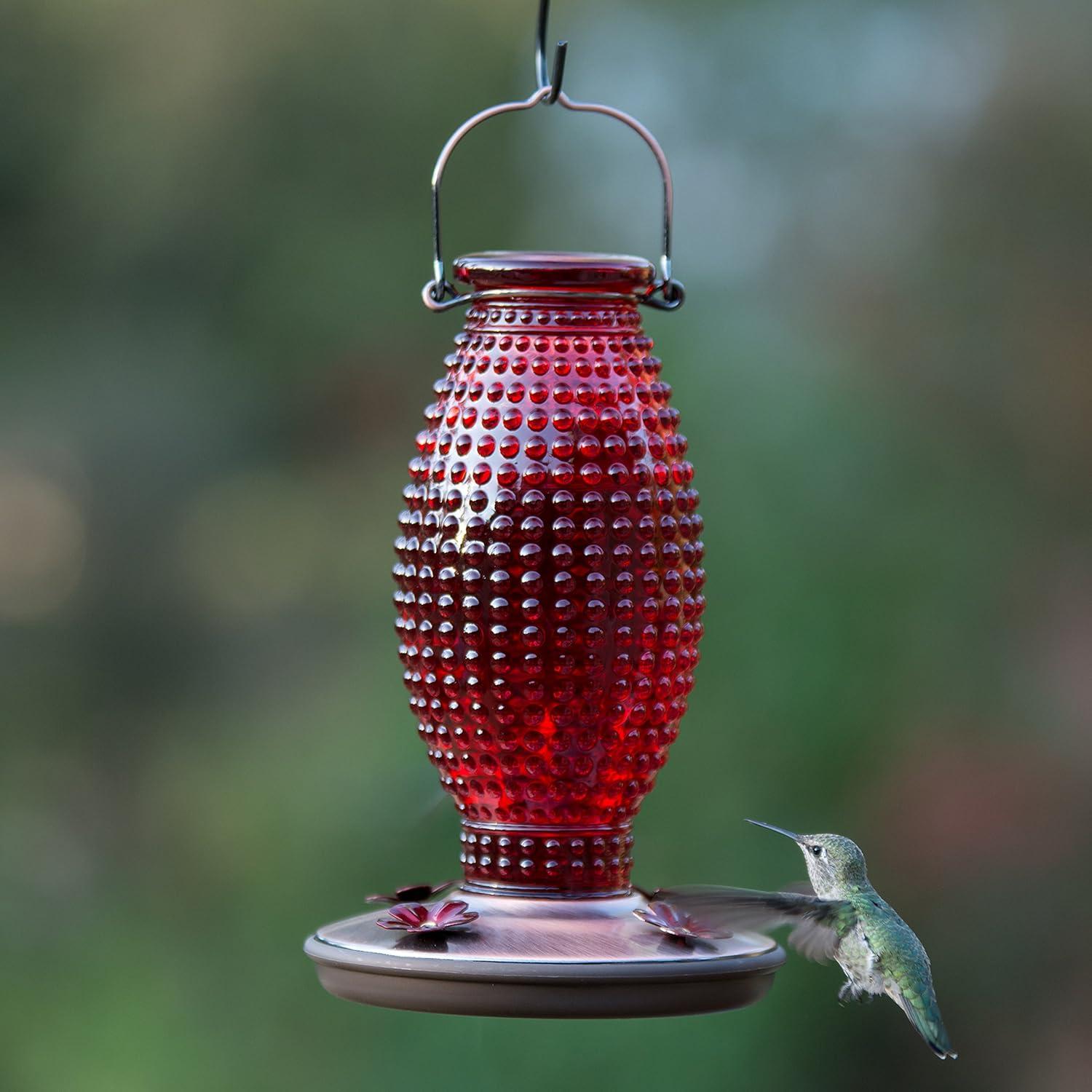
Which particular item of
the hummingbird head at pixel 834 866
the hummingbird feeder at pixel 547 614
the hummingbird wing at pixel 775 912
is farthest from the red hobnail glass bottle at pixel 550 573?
the hummingbird head at pixel 834 866

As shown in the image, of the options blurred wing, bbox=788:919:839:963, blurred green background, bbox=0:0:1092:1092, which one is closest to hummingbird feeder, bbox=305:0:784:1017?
blurred wing, bbox=788:919:839:963

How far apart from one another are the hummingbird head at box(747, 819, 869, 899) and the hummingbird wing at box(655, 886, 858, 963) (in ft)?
0.25

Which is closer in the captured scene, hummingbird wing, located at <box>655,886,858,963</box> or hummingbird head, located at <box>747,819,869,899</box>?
hummingbird wing, located at <box>655,886,858,963</box>

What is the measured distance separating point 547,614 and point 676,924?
1.24 feet

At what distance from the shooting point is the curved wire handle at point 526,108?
2.20 meters

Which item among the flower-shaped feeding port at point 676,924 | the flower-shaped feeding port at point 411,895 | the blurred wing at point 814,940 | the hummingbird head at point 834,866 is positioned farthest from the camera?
the hummingbird head at point 834,866

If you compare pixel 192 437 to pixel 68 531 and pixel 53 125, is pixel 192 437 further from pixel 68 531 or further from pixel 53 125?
pixel 53 125

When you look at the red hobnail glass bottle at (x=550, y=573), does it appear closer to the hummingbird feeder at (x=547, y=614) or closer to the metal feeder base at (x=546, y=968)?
the hummingbird feeder at (x=547, y=614)

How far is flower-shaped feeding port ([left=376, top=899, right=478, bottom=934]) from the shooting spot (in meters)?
2.10

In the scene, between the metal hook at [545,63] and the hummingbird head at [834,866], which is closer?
the metal hook at [545,63]

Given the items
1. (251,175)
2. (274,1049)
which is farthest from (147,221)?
(274,1049)

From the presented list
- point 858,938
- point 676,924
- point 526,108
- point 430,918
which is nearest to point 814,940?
point 858,938

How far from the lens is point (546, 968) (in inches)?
79.4

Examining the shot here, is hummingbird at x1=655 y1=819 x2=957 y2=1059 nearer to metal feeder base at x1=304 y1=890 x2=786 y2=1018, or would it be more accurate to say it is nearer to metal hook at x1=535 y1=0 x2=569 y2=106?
metal feeder base at x1=304 y1=890 x2=786 y2=1018
